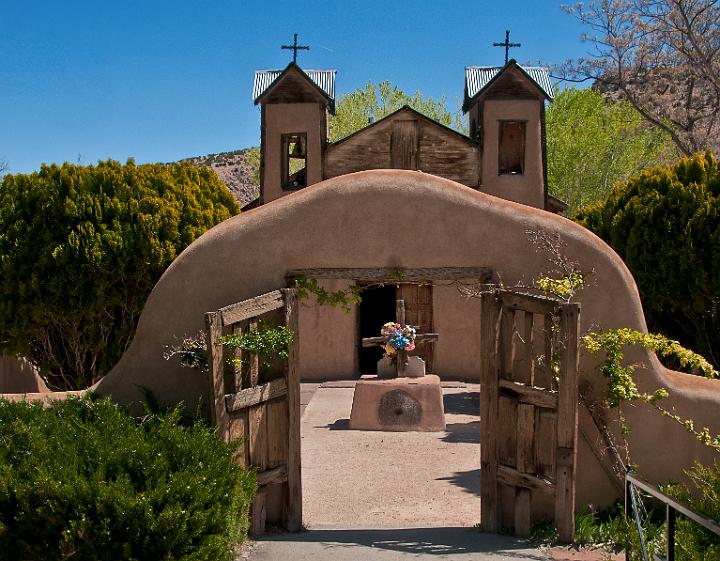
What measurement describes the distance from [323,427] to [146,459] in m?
8.47

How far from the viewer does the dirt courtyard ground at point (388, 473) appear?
9531mm

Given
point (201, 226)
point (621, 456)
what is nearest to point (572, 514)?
point (621, 456)

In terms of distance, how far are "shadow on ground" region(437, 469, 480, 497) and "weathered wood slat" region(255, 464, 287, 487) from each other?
3226mm

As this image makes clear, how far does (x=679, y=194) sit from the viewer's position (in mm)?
13312

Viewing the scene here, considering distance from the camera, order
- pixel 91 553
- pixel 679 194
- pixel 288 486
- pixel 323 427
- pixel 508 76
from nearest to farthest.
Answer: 1. pixel 91 553
2. pixel 288 486
3. pixel 679 194
4. pixel 323 427
5. pixel 508 76

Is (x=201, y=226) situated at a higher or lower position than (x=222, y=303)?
higher

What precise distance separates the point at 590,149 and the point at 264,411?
82.7 ft

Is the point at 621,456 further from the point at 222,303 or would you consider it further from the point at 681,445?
the point at 222,303

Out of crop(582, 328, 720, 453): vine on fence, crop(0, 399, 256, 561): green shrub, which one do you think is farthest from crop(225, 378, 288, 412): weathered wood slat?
crop(582, 328, 720, 453): vine on fence

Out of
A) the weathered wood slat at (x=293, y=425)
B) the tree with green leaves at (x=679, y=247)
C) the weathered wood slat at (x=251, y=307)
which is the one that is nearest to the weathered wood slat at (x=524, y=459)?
the weathered wood slat at (x=293, y=425)

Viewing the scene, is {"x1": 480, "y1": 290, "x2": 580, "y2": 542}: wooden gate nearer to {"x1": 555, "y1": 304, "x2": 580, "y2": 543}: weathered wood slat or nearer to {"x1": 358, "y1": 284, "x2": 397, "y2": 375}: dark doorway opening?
{"x1": 555, "y1": 304, "x2": 580, "y2": 543}: weathered wood slat

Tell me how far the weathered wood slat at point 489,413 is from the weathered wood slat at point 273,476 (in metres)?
2.03

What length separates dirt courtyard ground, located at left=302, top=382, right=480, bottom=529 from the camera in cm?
953

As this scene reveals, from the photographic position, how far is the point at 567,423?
7.59 metres
